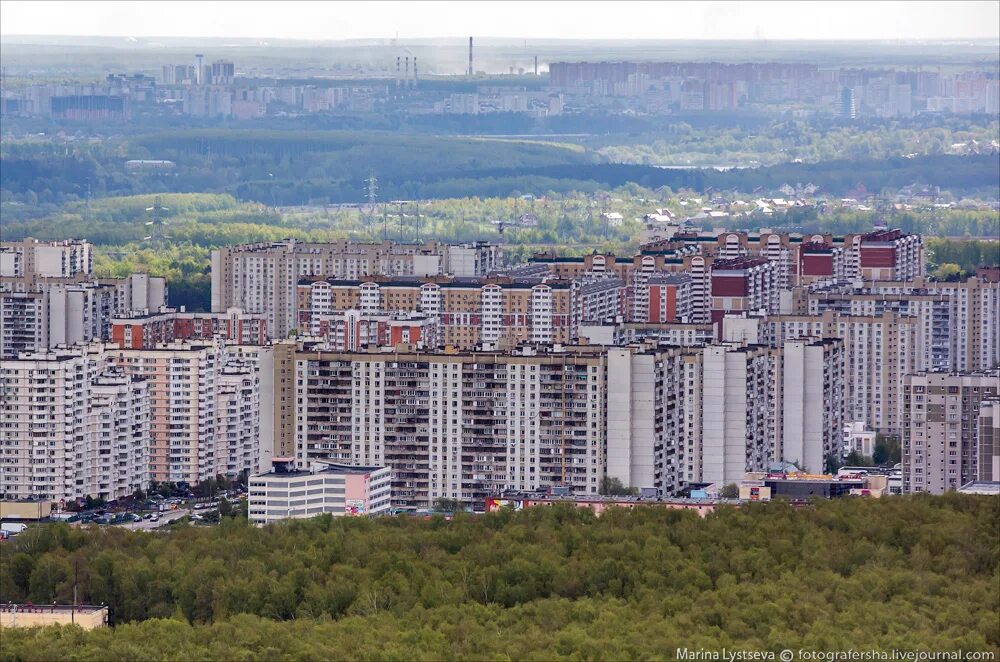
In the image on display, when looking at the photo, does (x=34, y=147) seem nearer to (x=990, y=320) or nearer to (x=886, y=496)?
(x=990, y=320)

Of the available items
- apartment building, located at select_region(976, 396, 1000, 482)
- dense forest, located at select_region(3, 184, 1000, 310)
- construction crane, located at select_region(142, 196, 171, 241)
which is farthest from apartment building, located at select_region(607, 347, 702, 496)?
construction crane, located at select_region(142, 196, 171, 241)

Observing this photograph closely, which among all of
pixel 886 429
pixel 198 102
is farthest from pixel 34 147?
pixel 886 429

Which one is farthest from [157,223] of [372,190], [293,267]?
[293,267]

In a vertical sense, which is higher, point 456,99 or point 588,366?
point 456,99

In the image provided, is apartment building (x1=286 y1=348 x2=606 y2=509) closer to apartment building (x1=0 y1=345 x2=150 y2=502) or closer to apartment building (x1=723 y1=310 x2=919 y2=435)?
apartment building (x1=0 y1=345 x2=150 y2=502)

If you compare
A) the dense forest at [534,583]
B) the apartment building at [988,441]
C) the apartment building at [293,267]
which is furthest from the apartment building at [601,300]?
the dense forest at [534,583]

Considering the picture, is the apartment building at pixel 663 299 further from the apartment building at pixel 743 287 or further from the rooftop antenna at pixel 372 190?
the rooftop antenna at pixel 372 190

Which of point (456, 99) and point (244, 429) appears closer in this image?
point (244, 429)
